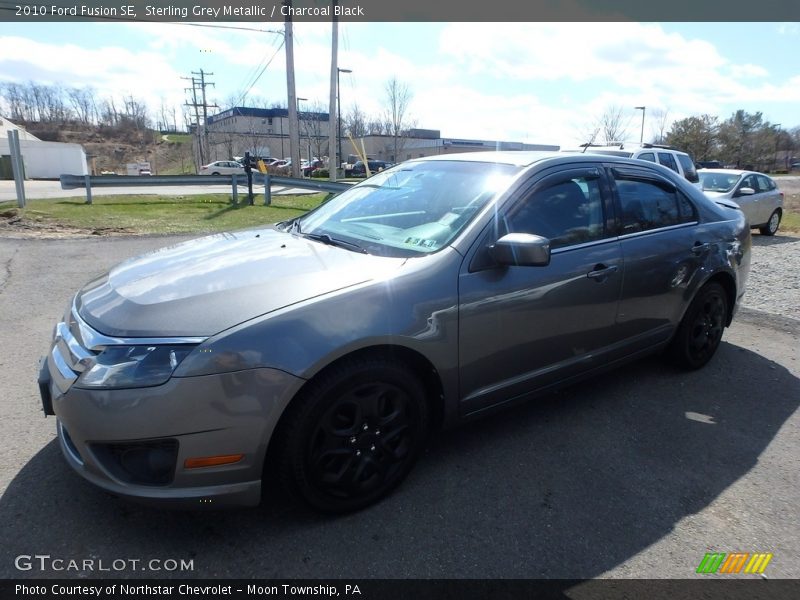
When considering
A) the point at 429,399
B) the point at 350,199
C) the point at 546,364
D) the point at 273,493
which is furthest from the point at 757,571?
the point at 350,199

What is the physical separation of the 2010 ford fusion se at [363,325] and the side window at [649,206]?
2cm

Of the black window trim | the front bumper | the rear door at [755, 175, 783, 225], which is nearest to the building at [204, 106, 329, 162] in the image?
the rear door at [755, 175, 783, 225]

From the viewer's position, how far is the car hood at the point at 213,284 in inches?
85.2

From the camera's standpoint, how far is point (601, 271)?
10.6 ft

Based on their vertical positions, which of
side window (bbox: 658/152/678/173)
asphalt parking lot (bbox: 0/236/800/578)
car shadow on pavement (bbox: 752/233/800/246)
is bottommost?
asphalt parking lot (bbox: 0/236/800/578)

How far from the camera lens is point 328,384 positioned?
2.23 m

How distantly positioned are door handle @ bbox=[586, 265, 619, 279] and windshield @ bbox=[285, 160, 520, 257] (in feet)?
2.52

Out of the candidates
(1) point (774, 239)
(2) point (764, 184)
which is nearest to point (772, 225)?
(1) point (774, 239)

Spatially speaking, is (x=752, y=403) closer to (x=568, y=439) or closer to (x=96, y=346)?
(x=568, y=439)

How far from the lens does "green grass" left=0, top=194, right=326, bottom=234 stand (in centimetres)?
1180

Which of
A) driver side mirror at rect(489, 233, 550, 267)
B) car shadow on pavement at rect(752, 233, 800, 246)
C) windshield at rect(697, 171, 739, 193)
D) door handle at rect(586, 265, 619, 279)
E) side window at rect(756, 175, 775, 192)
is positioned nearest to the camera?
driver side mirror at rect(489, 233, 550, 267)

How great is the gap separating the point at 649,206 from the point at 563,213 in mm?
968

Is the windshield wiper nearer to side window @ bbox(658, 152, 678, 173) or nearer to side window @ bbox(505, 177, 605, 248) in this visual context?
side window @ bbox(505, 177, 605, 248)

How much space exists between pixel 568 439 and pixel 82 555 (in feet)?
8.48
